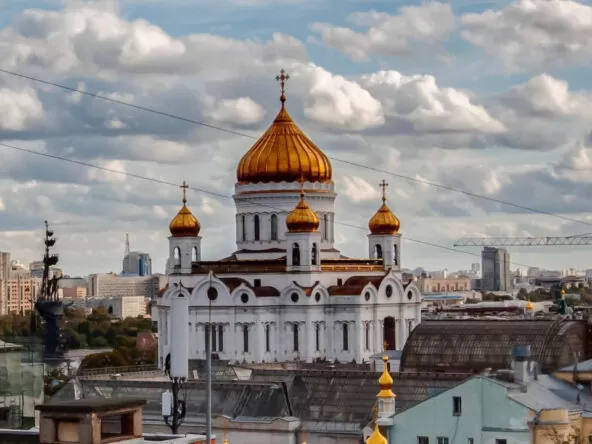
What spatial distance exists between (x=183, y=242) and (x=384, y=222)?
30.4ft

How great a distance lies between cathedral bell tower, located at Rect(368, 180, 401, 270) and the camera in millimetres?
85938

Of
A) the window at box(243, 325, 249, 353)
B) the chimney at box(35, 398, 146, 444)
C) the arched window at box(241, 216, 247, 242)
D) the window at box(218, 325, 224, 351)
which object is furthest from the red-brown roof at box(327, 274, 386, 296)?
the chimney at box(35, 398, 146, 444)

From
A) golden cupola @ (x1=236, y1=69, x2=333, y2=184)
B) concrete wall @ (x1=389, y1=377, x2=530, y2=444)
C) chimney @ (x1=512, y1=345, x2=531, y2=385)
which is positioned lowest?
concrete wall @ (x1=389, y1=377, x2=530, y2=444)

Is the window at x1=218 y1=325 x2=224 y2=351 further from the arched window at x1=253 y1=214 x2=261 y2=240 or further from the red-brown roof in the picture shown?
the arched window at x1=253 y1=214 x2=261 y2=240

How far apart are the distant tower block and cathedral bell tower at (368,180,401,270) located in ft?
194

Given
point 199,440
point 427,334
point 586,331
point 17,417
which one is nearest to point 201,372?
point 427,334

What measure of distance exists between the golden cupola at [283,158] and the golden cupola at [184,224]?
9.16ft

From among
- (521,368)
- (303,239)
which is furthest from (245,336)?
(521,368)

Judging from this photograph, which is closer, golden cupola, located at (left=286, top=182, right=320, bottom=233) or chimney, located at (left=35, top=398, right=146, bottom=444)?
chimney, located at (left=35, top=398, right=146, bottom=444)

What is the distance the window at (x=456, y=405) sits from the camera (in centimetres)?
3747

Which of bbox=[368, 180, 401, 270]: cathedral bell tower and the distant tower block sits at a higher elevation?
bbox=[368, 180, 401, 270]: cathedral bell tower

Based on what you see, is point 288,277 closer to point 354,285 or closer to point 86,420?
point 354,285

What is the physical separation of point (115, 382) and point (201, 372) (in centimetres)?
1045

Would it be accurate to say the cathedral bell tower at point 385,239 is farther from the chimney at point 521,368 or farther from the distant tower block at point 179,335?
the distant tower block at point 179,335
